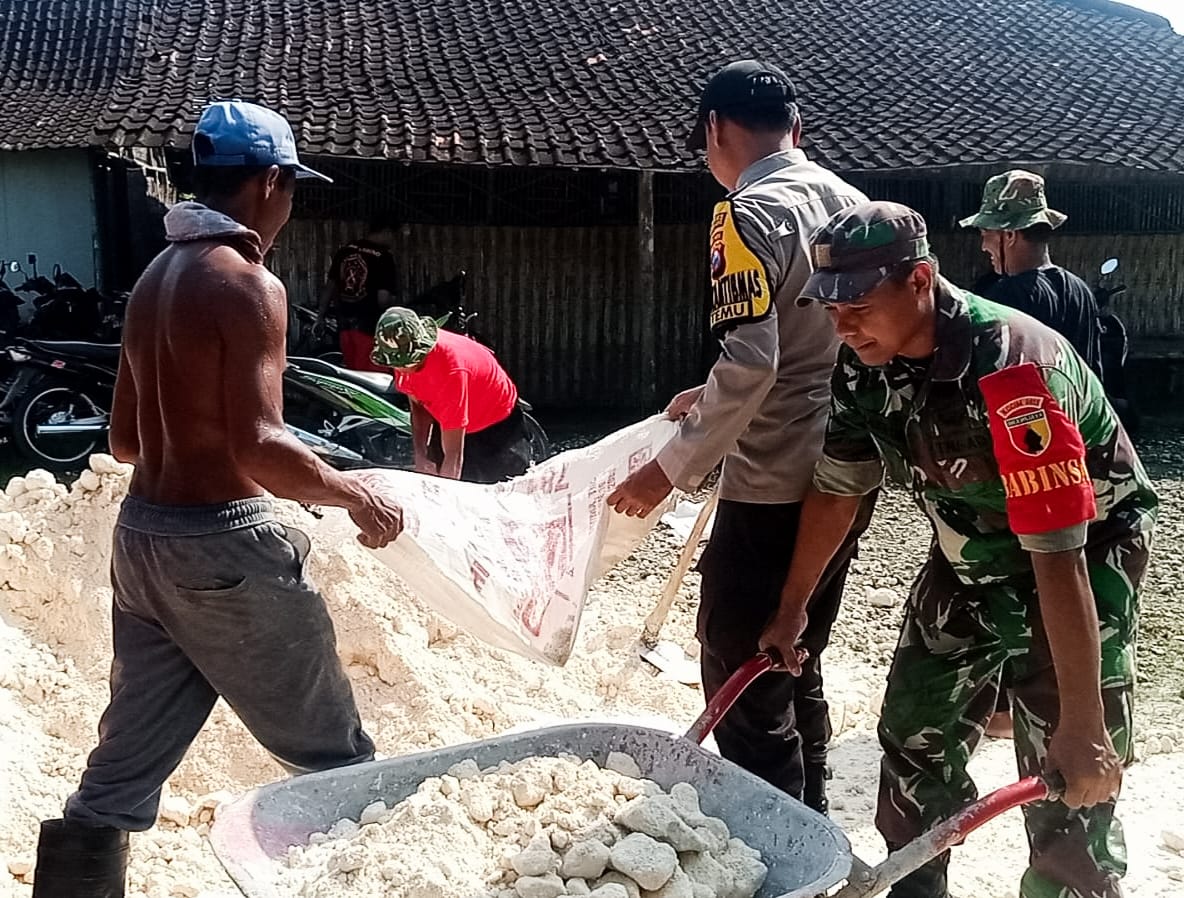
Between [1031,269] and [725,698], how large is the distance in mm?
2649

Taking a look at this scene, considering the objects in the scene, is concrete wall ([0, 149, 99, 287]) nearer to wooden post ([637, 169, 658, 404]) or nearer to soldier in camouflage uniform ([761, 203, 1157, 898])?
wooden post ([637, 169, 658, 404])

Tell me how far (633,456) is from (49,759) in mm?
1993

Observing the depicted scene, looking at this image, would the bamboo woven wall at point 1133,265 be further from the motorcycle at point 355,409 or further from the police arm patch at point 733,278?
the police arm patch at point 733,278

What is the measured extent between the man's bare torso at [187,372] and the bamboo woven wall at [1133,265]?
10479 mm

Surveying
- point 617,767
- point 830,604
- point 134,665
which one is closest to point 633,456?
point 830,604

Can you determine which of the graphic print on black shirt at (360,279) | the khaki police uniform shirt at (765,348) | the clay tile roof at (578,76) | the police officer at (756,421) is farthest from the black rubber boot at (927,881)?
the clay tile roof at (578,76)

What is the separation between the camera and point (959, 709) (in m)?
2.58

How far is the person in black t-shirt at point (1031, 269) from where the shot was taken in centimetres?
421

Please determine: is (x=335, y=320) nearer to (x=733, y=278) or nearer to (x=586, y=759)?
(x=733, y=278)

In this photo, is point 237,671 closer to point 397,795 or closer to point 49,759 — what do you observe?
point 397,795

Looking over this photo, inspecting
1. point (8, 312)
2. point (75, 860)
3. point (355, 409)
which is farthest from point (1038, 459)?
point (8, 312)

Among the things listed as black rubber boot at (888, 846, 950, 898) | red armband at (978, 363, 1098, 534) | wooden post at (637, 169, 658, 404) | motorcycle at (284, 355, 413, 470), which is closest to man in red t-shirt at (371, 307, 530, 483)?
motorcycle at (284, 355, 413, 470)

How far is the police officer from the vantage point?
2.74 m

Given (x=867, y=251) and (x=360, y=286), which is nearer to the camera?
(x=867, y=251)
